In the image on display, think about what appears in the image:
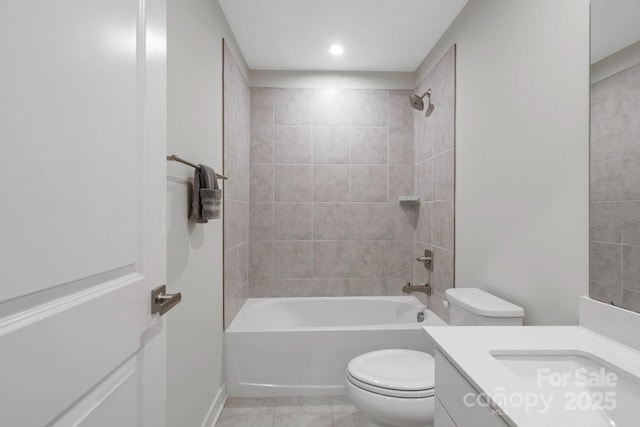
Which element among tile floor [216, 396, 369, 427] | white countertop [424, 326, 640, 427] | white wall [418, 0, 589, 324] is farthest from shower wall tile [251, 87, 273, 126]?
white countertop [424, 326, 640, 427]

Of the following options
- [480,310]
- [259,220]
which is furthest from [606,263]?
[259,220]

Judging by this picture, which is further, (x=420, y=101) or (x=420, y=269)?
(x=420, y=269)

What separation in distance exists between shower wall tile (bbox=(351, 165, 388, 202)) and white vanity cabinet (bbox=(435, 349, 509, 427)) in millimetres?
1979

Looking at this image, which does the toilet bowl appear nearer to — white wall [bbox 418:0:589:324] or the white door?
white wall [bbox 418:0:589:324]

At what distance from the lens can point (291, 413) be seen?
1982 mm

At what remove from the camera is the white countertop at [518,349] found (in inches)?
23.6

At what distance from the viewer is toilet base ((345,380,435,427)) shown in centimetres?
139

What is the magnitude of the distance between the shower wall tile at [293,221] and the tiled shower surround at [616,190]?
2068 mm

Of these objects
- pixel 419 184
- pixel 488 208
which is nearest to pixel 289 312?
pixel 419 184

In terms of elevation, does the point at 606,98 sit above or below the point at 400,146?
below

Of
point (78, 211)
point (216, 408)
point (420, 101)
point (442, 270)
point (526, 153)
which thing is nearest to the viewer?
point (78, 211)

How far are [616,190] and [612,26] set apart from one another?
0.53 m

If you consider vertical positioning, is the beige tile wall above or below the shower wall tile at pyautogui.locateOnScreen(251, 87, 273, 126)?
below

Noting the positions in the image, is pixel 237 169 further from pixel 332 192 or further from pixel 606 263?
pixel 606 263
